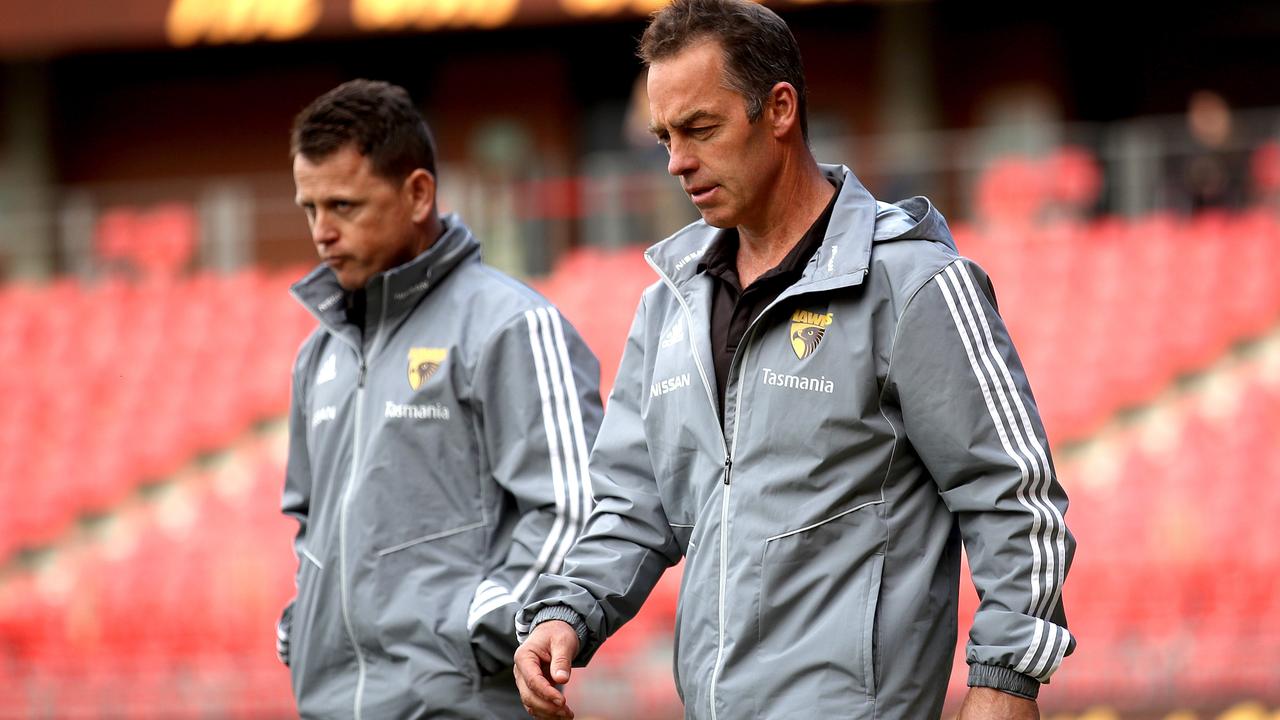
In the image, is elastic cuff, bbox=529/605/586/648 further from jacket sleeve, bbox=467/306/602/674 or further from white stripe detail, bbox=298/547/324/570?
white stripe detail, bbox=298/547/324/570

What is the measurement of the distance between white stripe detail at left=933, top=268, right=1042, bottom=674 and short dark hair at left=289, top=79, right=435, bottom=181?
1299 millimetres

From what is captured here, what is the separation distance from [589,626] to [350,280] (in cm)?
100

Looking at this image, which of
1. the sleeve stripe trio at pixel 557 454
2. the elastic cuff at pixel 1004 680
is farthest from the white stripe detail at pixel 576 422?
the elastic cuff at pixel 1004 680

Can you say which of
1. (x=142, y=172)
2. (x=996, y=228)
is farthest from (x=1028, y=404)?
(x=142, y=172)

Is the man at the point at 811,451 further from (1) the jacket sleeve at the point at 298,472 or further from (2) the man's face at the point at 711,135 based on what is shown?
(1) the jacket sleeve at the point at 298,472

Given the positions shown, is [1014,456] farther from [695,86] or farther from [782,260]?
[695,86]

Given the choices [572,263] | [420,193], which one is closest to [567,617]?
[420,193]

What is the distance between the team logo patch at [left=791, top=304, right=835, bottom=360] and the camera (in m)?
2.53

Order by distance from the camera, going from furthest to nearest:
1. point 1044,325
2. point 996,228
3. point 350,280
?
point 996,228 → point 1044,325 → point 350,280

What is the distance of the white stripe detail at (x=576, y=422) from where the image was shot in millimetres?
3135

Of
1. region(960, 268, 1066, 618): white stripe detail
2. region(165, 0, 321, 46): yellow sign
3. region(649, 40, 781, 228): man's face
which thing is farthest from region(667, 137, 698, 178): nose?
region(165, 0, 321, 46): yellow sign

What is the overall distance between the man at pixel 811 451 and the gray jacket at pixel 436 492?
1.23 feet

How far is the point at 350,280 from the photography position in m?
3.33

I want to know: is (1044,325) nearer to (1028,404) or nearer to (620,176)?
(620,176)
